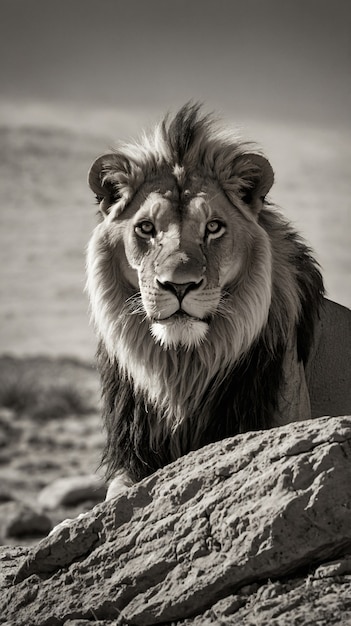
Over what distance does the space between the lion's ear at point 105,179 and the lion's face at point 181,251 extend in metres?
0.13

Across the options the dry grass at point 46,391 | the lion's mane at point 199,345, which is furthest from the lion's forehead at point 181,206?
the dry grass at point 46,391

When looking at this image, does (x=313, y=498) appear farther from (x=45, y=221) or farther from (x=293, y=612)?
(x=45, y=221)

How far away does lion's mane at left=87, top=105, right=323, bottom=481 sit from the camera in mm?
6125

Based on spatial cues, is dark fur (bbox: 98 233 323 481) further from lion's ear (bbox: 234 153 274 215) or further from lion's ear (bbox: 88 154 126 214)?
lion's ear (bbox: 88 154 126 214)

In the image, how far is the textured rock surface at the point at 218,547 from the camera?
4195 millimetres

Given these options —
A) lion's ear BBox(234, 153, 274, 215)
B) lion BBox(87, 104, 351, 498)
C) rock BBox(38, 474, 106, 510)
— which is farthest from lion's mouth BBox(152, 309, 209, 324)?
rock BBox(38, 474, 106, 510)

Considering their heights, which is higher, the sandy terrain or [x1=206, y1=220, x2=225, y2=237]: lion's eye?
the sandy terrain

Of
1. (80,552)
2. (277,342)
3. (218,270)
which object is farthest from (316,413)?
(80,552)

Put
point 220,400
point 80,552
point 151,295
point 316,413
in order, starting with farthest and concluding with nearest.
Answer: 1. point 316,413
2. point 220,400
3. point 151,295
4. point 80,552

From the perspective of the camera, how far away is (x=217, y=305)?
233 inches

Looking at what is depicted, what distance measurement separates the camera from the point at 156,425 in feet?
20.6

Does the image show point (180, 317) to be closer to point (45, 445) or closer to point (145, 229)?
point (145, 229)

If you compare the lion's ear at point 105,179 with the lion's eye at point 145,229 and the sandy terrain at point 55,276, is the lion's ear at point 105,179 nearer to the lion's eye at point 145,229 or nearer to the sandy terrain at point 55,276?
the lion's eye at point 145,229

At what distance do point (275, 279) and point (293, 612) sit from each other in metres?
2.52
